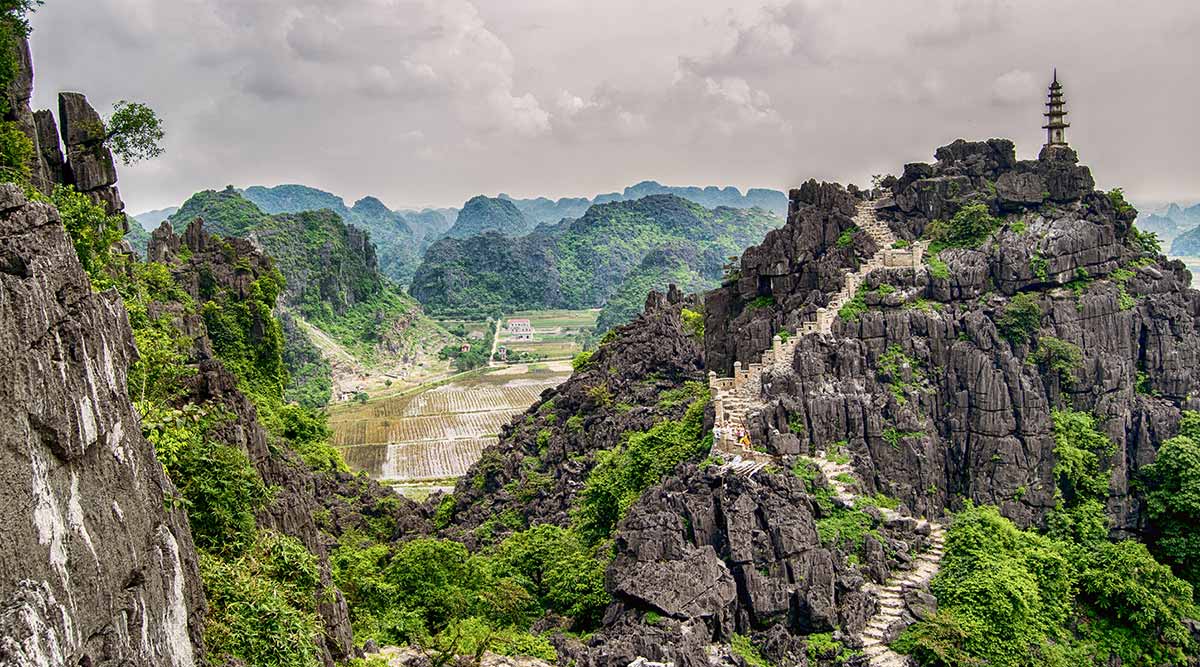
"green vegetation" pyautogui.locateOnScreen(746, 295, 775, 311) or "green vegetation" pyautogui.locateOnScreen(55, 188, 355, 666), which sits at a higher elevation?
"green vegetation" pyautogui.locateOnScreen(746, 295, 775, 311)

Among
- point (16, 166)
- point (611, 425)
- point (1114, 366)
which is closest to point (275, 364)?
point (611, 425)

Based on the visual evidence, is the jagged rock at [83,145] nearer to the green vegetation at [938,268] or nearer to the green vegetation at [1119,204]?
the green vegetation at [938,268]

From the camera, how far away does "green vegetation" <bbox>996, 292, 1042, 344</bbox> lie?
120 ft

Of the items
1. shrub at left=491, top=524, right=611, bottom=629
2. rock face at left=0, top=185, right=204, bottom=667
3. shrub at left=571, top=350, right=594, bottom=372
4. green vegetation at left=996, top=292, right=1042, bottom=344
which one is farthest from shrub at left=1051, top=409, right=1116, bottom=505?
rock face at left=0, top=185, right=204, bottom=667

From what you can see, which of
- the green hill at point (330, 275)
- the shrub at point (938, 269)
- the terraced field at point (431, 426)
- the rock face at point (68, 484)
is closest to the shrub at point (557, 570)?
the rock face at point (68, 484)

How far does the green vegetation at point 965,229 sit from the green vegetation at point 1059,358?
5.45 metres

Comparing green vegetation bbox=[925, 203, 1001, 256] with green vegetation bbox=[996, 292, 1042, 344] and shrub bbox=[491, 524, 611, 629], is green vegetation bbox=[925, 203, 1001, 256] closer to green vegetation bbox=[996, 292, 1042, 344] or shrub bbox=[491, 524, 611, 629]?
green vegetation bbox=[996, 292, 1042, 344]

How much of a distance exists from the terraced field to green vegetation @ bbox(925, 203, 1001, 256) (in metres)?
40.3

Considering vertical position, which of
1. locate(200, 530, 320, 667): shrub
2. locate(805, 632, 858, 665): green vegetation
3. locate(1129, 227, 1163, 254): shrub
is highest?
locate(1129, 227, 1163, 254): shrub

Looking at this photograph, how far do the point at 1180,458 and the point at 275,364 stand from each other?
48.0 metres

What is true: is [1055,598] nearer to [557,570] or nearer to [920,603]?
[920,603]

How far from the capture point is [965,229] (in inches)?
1581

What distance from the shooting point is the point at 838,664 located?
26.6m

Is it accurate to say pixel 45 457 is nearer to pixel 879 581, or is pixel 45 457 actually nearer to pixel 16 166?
pixel 16 166
